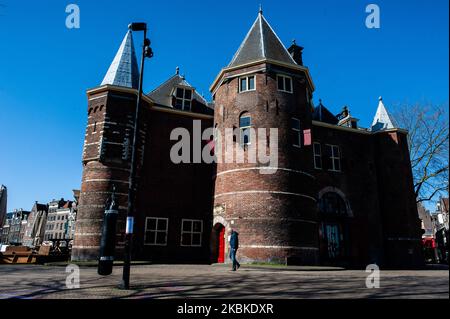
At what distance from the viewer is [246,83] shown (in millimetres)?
22047

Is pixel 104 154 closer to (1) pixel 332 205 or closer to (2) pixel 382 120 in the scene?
(1) pixel 332 205

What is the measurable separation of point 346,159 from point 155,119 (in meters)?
15.6

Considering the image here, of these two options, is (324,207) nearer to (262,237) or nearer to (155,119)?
(262,237)

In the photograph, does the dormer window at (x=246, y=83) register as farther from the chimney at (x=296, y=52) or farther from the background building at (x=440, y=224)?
the background building at (x=440, y=224)

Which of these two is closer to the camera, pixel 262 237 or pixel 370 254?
pixel 262 237

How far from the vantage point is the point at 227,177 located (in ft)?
69.5

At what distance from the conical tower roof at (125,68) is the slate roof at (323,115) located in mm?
15570

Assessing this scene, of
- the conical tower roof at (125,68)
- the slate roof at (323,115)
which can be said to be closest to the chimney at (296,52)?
the slate roof at (323,115)

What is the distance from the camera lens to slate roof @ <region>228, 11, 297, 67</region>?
2236cm

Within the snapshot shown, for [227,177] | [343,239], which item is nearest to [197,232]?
[227,177]

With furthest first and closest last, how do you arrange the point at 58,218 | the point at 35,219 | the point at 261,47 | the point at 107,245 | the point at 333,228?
the point at 35,219 → the point at 58,218 → the point at 333,228 → the point at 261,47 → the point at 107,245

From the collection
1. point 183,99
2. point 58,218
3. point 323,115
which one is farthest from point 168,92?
point 58,218

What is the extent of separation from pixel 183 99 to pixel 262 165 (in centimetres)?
896

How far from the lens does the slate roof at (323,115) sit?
96.4ft
